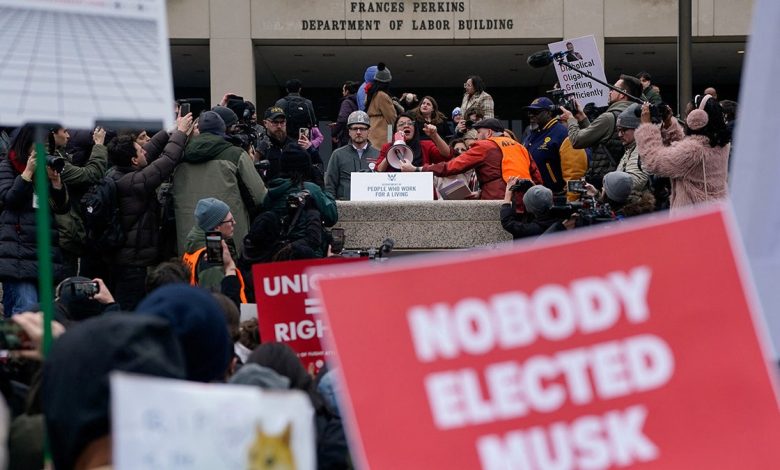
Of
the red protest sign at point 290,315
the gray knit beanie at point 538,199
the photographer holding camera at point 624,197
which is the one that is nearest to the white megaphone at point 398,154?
the gray knit beanie at point 538,199

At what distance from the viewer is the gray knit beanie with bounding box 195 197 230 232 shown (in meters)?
8.78

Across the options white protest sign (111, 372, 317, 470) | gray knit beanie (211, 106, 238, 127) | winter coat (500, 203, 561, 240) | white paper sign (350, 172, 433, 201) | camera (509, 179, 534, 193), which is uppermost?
gray knit beanie (211, 106, 238, 127)

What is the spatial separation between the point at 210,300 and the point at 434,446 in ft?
2.76

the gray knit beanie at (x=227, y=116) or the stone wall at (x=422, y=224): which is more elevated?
the gray knit beanie at (x=227, y=116)

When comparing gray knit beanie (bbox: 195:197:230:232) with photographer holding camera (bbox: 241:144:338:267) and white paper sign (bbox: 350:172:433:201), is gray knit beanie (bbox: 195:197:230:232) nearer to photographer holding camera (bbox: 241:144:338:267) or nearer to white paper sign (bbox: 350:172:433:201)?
photographer holding camera (bbox: 241:144:338:267)

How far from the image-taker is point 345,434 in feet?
15.9

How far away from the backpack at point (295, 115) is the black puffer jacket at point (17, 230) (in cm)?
410

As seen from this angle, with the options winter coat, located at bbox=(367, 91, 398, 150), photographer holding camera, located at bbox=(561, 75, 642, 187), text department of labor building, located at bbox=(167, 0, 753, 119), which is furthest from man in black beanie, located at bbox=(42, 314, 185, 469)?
text department of labor building, located at bbox=(167, 0, 753, 119)

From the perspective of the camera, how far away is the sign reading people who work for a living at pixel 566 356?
2.86 meters

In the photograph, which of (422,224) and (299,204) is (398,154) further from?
(299,204)

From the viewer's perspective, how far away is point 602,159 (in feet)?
38.0

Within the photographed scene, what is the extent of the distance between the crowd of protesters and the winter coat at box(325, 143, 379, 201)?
1 centimetres

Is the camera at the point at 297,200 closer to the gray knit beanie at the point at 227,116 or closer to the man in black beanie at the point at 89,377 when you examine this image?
the gray knit beanie at the point at 227,116

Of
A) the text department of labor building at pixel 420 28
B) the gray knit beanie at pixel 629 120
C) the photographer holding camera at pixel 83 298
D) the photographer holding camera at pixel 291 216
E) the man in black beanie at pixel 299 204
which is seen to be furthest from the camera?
the text department of labor building at pixel 420 28
